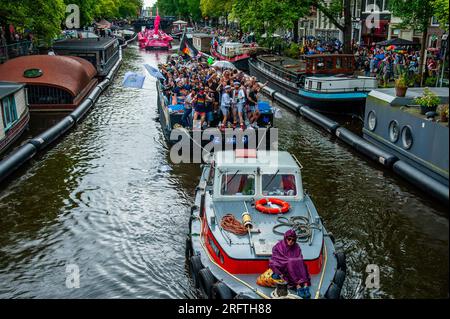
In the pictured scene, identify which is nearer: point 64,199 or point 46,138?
point 64,199

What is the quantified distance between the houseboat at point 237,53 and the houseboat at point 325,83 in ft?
33.6

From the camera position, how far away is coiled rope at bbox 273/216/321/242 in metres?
9.69

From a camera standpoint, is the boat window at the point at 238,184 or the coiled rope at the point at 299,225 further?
the boat window at the point at 238,184

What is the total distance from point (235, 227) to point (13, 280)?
535 cm

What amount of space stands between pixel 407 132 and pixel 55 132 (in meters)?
15.2

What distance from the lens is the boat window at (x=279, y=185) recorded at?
438 inches

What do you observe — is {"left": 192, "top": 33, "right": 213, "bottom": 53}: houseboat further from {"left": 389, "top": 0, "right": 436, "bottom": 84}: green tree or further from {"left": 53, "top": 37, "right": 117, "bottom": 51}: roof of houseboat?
{"left": 389, "top": 0, "right": 436, "bottom": 84}: green tree

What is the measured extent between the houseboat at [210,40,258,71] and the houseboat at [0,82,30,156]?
26.9 metres

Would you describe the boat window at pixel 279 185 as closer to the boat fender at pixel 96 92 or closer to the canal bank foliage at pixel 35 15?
the boat fender at pixel 96 92

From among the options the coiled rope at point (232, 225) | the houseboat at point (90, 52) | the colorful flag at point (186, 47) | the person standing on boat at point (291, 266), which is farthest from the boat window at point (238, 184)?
the colorful flag at point (186, 47)

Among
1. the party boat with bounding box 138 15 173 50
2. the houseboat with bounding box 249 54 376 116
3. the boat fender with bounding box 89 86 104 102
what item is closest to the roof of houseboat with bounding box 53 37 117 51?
the boat fender with bounding box 89 86 104 102
